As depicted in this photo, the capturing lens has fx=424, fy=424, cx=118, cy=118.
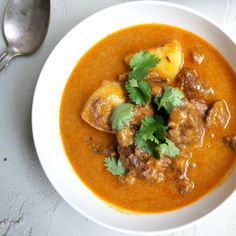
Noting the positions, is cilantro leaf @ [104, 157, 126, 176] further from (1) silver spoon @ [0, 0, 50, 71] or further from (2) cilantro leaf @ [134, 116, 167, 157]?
(1) silver spoon @ [0, 0, 50, 71]

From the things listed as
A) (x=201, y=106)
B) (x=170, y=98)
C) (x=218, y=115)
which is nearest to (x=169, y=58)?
(x=170, y=98)

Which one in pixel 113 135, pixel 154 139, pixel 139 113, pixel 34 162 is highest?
→ pixel 139 113

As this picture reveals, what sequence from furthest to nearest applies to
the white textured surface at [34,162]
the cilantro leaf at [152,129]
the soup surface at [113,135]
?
the white textured surface at [34,162], the soup surface at [113,135], the cilantro leaf at [152,129]

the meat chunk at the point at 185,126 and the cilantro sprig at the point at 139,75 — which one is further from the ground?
the cilantro sprig at the point at 139,75

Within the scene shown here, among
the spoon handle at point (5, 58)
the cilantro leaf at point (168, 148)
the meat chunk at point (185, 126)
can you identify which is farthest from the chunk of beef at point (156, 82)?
the spoon handle at point (5, 58)

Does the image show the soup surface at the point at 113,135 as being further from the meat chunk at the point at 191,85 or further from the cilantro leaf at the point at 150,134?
the cilantro leaf at the point at 150,134

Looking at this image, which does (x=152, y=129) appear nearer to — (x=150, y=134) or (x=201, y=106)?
(x=150, y=134)
